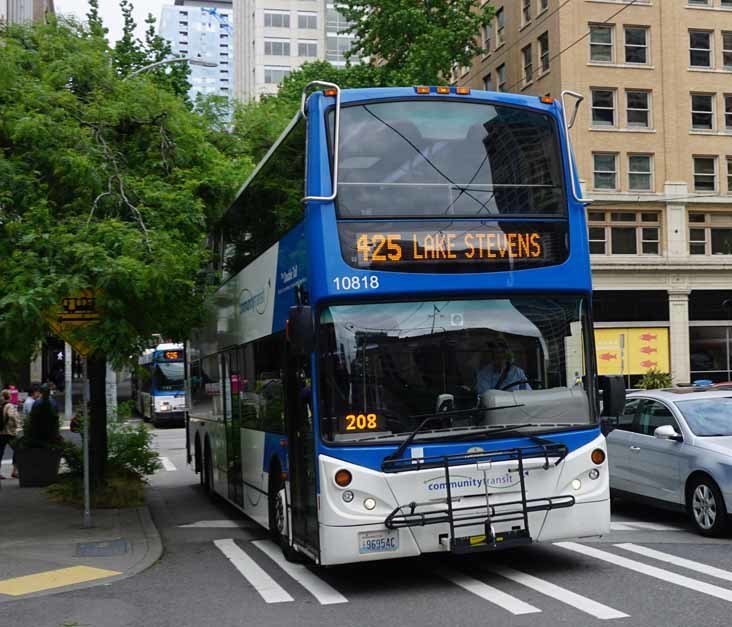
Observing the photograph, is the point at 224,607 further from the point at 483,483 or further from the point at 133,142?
the point at 133,142

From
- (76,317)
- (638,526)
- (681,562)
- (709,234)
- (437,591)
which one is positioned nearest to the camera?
(437,591)

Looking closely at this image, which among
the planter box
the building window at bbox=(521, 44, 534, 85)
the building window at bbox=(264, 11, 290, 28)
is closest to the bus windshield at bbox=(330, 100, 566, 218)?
the planter box

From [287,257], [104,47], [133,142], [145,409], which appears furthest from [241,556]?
[145,409]

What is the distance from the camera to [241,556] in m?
11.2

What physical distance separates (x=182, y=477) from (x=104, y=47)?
10.8 meters

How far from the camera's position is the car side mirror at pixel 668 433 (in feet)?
38.5

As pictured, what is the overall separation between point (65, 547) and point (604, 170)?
3604cm

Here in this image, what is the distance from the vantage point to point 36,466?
1916 centimetres

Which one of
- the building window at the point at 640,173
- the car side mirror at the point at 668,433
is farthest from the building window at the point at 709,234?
the car side mirror at the point at 668,433

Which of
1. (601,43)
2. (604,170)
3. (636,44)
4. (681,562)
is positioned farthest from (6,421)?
(636,44)

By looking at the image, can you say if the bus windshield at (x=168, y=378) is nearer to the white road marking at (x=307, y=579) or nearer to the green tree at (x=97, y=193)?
the green tree at (x=97, y=193)

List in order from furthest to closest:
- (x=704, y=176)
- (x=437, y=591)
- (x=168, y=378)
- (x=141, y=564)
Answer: (x=704, y=176) → (x=168, y=378) → (x=141, y=564) → (x=437, y=591)

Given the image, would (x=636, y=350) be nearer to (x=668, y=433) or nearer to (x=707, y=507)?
(x=668, y=433)

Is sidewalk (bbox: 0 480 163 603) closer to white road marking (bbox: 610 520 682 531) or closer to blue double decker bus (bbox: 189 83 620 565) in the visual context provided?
blue double decker bus (bbox: 189 83 620 565)
